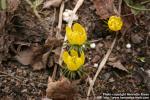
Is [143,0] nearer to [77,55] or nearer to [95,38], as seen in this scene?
[95,38]

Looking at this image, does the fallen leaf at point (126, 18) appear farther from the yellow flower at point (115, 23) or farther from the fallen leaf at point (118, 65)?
the fallen leaf at point (118, 65)

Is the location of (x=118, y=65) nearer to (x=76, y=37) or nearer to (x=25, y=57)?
(x=76, y=37)

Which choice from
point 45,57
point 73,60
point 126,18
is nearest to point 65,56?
point 73,60

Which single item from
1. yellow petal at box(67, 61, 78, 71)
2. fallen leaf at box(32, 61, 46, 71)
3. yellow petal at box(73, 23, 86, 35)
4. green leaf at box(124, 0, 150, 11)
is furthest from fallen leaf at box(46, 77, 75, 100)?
green leaf at box(124, 0, 150, 11)

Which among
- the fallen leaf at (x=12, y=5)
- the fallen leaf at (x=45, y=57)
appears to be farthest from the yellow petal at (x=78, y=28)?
the fallen leaf at (x=12, y=5)

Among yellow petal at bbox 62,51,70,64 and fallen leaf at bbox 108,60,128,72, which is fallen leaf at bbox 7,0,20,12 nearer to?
yellow petal at bbox 62,51,70,64

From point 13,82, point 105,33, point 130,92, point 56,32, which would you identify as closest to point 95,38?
point 105,33
